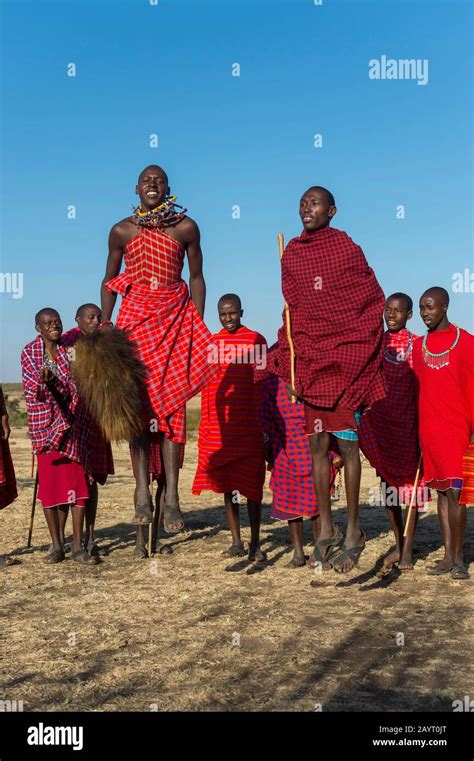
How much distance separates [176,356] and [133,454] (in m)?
0.93

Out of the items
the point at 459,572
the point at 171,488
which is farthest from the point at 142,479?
the point at 459,572

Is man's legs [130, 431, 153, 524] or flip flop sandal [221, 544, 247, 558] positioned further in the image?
flip flop sandal [221, 544, 247, 558]

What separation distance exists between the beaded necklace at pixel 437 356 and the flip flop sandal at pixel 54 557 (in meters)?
4.04

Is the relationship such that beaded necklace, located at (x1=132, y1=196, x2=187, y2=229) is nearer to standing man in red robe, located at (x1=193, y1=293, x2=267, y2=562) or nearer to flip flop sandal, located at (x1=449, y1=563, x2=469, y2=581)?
standing man in red robe, located at (x1=193, y1=293, x2=267, y2=562)

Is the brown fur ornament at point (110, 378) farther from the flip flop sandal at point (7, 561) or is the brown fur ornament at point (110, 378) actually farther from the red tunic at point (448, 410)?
the red tunic at point (448, 410)

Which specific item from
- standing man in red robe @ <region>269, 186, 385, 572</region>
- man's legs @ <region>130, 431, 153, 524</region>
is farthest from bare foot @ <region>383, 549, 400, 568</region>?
man's legs @ <region>130, 431, 153, 524</region>

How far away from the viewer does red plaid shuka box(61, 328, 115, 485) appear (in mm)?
9086

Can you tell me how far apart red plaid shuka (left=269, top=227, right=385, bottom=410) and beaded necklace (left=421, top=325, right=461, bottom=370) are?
1.21 m

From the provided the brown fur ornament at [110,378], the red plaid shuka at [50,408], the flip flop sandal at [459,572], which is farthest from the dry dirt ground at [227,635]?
the brown fur ornament at [110,378]

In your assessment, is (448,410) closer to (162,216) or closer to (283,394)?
(283,394)

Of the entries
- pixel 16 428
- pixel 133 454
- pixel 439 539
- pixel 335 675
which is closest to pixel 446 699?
pixel 335 675

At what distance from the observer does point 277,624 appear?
20.6 ft

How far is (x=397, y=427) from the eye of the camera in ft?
28.1
